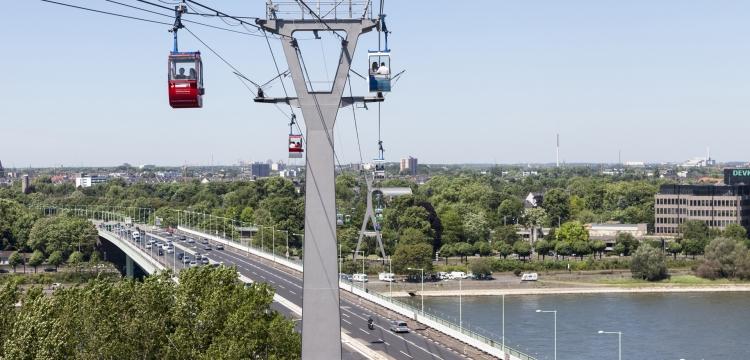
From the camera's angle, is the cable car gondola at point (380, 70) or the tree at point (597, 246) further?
the tree at point (597, 246)

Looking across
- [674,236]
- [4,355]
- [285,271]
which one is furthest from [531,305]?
[4,355]

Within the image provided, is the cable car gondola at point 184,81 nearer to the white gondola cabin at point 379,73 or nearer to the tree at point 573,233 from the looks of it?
the white gondola cabin at point 379,73

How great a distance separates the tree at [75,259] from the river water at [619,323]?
2866cm

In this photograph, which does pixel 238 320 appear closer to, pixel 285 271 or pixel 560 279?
pixel 285 271

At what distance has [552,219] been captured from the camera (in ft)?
365

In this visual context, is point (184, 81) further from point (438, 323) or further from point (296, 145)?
point (438, 323)

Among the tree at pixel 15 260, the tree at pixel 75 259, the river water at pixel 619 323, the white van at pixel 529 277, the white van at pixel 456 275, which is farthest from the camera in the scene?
the tree at pixel 15 260

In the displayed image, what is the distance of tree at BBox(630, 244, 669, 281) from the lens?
263ft

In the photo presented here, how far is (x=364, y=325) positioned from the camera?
46875 millimetres

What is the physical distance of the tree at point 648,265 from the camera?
80.1 m

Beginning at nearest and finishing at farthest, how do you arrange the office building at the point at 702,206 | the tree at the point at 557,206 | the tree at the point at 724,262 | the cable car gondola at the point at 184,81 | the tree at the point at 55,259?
the cable car gondola at the point at 184,81 → the tree at the point at 724,262 → the tree at the point at 55,259 → the office building at the point at 702,206 → the tree at the point at 557,206

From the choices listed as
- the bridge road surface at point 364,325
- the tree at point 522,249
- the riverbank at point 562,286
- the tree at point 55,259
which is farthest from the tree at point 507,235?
the tree at point 55,259

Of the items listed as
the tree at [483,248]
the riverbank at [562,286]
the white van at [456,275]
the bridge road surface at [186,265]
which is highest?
the bridge road surface at [186,265]

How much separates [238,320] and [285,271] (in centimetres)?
4300
